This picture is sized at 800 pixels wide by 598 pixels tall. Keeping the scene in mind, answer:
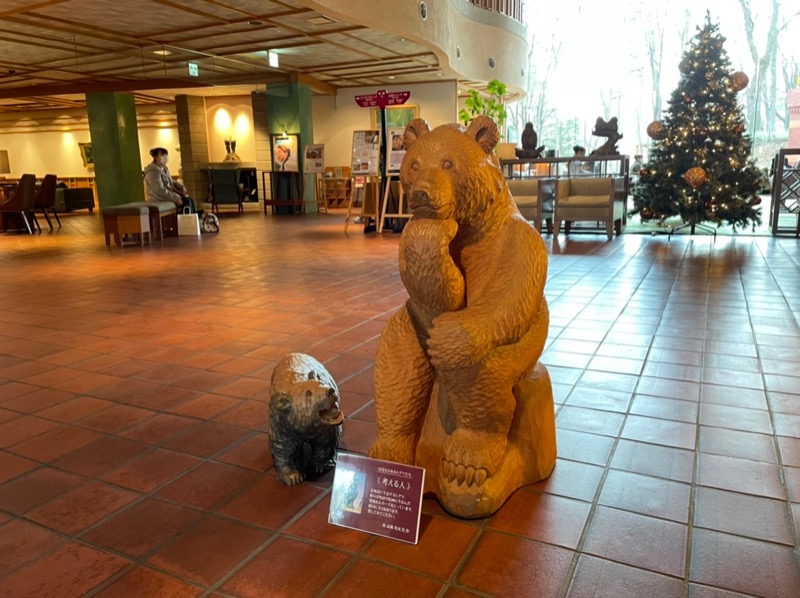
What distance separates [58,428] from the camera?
2.28 metres

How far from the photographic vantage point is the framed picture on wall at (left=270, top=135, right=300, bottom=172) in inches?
546

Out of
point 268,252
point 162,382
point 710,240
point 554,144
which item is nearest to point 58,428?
point 162,382

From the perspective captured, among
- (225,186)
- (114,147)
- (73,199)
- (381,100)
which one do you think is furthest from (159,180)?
(73,199)

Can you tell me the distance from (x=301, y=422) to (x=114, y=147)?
13879 mm

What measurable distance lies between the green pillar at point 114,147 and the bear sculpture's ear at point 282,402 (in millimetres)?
13109

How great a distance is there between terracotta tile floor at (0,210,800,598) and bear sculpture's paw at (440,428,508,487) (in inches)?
4.9

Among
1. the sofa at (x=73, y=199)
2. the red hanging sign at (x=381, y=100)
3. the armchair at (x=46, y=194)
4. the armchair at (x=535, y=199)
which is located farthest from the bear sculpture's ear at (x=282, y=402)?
the sofa at (x=73, y=199)

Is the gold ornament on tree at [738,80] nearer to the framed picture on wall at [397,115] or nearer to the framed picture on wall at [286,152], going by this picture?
the framed picture on wall at [397,115]

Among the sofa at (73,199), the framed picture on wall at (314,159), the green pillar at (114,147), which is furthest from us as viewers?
the sofa at (73,199)

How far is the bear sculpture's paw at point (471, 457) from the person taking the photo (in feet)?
5.18

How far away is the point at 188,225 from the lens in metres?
9.27

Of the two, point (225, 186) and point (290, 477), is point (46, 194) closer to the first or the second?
point (225, 186)

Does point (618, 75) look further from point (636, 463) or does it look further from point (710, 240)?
point (636, 463)

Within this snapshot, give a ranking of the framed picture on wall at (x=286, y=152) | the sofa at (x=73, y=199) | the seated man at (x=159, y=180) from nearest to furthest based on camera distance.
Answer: the seated man at (x=159, y=180) < the framed picture on wall at (x=286, y=152) < the sofa at (x=73, y=199)
